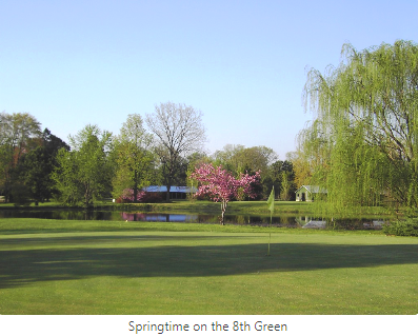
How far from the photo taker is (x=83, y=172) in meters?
60.2

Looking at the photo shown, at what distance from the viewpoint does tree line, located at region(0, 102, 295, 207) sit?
197 feet

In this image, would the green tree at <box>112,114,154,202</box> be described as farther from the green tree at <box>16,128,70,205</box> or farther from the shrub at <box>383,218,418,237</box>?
the shrub at <box>383,218,418,237</box>

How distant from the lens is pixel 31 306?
6961 millimetres

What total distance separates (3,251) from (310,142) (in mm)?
21780

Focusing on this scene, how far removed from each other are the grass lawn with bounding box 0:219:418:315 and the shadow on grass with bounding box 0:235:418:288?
0.02 m

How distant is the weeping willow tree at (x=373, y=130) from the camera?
2738 centimetres

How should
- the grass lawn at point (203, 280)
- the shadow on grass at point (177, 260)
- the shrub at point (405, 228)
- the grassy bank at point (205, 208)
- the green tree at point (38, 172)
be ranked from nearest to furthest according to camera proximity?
1. the grass lawn at point (203, 280)
2. the shadow on grass at point (177, 260)
3. the shrub at point (405, 228)
4. the grassy bank at point (205, 208)
5. the green tree at point (38, 172)

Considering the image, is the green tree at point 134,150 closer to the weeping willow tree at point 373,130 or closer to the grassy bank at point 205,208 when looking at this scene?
the grassy bank at point 205,208

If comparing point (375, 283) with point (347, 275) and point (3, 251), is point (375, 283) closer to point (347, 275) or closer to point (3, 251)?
point (347, 275)

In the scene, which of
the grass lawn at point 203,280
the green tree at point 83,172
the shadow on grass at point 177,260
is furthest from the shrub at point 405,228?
the green tree at point 83,172

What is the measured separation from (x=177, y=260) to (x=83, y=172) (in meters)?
51.5

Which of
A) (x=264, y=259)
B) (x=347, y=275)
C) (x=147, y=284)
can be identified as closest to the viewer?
(x=147, y=284)

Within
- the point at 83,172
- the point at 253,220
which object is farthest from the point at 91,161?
the point at 253,220
